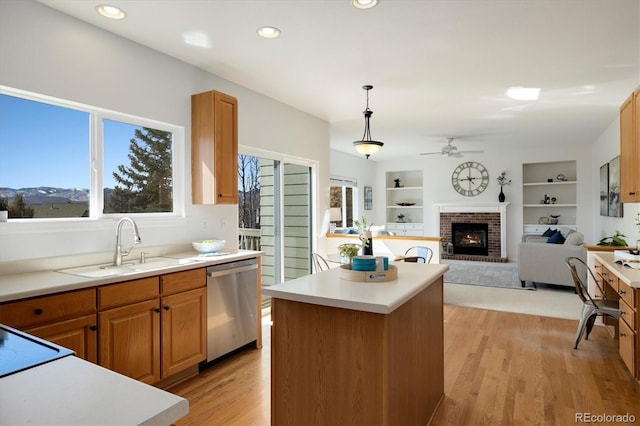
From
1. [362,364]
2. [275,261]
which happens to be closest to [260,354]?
[275,261]

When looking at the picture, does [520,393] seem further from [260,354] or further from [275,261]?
[275,261]

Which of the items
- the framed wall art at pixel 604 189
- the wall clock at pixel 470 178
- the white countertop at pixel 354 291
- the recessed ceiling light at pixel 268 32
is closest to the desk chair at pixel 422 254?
the white countertop at pixel 354 291

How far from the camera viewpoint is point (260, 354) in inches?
136

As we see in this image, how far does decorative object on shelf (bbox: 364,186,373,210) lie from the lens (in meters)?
10.1

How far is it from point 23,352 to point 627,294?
363 cm

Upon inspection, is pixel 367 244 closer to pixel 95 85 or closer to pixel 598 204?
pixel 95 85

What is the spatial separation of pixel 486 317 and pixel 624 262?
5.26 feet

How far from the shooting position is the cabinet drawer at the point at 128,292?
2321 millimetres

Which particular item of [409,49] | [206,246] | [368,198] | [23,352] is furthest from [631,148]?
[368,198]

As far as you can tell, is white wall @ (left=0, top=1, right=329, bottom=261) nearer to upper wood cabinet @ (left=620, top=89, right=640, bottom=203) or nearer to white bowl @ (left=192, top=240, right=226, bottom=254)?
white bowl @ (left=192, top=240, right=226, bottom=254)

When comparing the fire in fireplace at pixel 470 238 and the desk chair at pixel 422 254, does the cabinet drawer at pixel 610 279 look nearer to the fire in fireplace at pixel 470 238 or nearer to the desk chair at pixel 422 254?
the desk chair at pixel 422 254

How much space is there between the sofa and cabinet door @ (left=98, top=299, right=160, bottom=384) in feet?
18.3

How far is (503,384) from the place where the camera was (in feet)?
9.40

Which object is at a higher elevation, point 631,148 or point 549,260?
point 631,148
